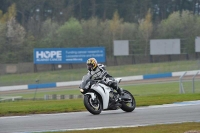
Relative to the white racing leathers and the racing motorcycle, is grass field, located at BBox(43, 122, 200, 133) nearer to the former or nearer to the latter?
the racing motorcycle

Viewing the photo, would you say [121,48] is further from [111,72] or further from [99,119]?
[99,119]

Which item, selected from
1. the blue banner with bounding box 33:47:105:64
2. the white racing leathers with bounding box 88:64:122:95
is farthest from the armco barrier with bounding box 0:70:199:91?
the white racing leathers with bounding box 88:64:122:95

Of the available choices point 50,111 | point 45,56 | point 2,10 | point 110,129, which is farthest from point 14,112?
point 2,10

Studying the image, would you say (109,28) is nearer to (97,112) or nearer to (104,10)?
(104,10)

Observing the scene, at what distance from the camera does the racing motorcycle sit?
49.3 ft

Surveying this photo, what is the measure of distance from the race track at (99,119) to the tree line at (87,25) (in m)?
50.3

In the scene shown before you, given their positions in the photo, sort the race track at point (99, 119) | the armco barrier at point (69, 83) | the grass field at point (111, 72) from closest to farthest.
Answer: the race track at point (99, 119)
the armco barrier at point (69, 83)
the grass field at point (111, 72)

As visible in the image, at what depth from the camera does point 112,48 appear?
68438 mm

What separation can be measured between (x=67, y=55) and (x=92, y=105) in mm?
48032

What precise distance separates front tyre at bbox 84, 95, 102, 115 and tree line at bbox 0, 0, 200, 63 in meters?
51.1

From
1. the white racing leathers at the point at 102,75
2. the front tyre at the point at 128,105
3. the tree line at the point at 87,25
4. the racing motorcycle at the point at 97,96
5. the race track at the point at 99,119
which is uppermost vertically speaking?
the tree line at the point at 87,25

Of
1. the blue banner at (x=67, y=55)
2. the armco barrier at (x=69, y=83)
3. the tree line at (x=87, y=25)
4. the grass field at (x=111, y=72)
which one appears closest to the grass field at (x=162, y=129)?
the armco barrier at (x=69, y=83)

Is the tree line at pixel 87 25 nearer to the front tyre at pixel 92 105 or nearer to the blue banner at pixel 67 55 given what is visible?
the blue banner at pixel 67 55

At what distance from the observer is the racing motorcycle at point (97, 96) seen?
591 inches
